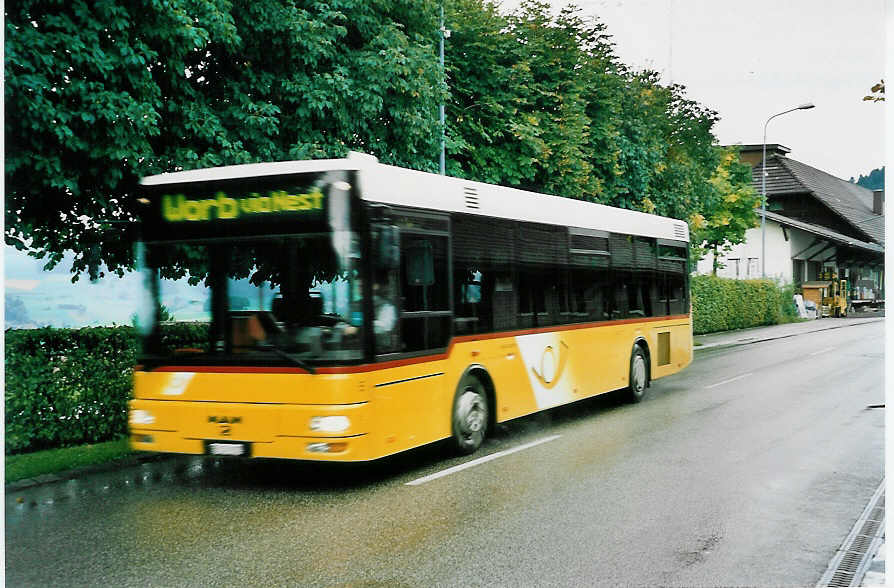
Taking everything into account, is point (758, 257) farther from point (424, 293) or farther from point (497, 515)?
point (497, 515)

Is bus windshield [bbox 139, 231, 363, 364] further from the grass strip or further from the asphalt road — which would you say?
the grass strip

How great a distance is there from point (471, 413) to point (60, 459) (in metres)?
4.26

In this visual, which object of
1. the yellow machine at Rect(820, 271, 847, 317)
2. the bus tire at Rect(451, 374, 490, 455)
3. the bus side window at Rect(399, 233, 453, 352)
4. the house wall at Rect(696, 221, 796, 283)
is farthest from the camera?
the house wall at Rect(696, 221, 796, 283)

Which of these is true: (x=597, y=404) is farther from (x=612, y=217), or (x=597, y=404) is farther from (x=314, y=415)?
(x=314, y=415)

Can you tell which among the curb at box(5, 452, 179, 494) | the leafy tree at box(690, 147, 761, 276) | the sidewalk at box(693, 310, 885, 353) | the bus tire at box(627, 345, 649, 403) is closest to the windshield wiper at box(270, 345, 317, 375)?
the curb at box(5, 452, 179, 494)

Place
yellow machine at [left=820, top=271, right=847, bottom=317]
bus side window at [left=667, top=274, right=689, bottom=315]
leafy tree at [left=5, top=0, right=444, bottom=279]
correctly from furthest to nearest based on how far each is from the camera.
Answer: yellow machine at [left=820, top=271, right=847, bottom=317] < bus side window at [left=667, top=274, right=689, bottom=315] < leafy tree at [left=5, top=0, right=444, bottom=279]

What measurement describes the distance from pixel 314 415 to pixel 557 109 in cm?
1427

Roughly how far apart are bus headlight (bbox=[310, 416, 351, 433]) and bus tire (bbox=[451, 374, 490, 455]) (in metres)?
1.90

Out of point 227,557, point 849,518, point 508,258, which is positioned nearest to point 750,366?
point 508,258

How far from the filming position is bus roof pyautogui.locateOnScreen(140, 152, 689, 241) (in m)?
8.10

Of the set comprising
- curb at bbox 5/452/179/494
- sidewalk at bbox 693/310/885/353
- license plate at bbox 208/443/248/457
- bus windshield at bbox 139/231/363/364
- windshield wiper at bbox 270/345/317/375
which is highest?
bus windshield at bbox 139/231/363/364

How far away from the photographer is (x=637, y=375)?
14562mm

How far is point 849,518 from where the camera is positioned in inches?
287

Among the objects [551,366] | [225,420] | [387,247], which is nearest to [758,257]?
[551,366]
